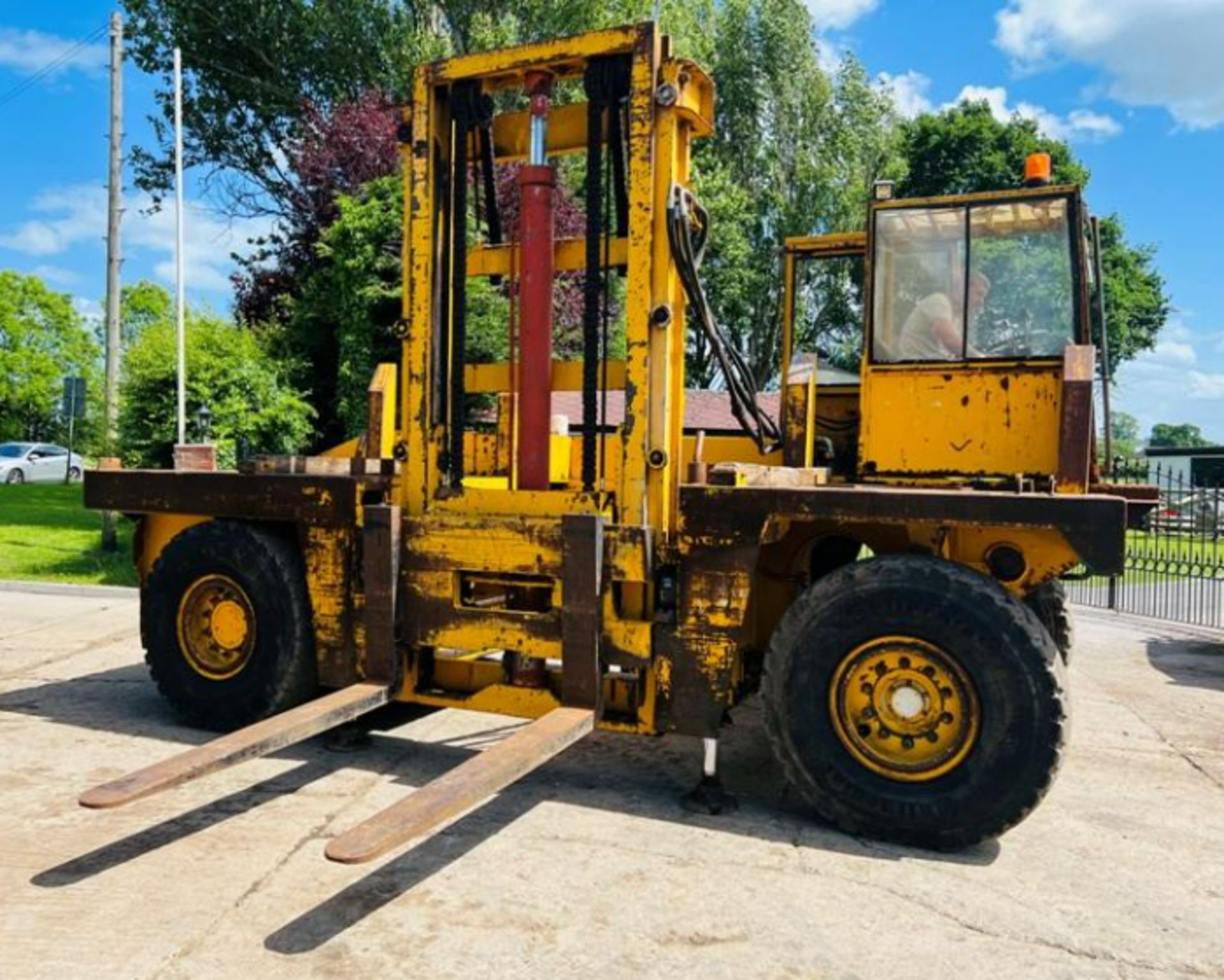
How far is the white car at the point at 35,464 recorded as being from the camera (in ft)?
113

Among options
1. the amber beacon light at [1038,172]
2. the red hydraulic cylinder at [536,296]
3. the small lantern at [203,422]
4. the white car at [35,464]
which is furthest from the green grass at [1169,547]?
the white car at [35,464]

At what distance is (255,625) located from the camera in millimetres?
5168

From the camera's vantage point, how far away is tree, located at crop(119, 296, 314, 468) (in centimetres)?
1324

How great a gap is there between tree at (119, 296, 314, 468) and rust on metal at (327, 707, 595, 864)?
1017 cm

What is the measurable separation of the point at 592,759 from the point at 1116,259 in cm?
3865

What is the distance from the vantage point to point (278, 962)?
2977mm

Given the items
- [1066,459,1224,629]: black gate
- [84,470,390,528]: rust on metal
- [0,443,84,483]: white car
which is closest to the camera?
[84,470,390,528]: rust on metal

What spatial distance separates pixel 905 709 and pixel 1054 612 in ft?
8.93

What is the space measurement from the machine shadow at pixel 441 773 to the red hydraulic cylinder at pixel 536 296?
1.48 meters

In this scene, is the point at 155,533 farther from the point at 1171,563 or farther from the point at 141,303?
the point at 141,303

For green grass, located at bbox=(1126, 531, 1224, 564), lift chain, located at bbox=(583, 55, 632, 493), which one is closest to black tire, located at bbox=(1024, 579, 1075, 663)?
lift chain, located at bbox=(583, 55, 632, 493)

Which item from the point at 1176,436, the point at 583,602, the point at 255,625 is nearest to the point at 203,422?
the point at 255,625

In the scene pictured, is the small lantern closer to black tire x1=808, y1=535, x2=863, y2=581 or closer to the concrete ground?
the concrete ground

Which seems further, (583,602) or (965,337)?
(965,337)
